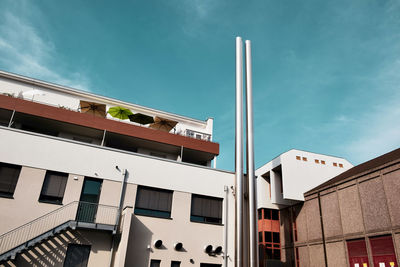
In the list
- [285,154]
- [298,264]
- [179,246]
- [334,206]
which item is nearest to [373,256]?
[334,206]

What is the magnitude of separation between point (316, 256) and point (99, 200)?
1773 centimetres

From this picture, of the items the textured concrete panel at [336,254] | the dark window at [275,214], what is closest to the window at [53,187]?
the textured concrete panel at [336,254]

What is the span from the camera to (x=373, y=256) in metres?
18.7

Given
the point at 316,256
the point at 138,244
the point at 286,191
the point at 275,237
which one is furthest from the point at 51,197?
the point at 275,237

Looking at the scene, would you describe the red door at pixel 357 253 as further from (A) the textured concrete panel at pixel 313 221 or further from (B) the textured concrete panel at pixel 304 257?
(B) the textured concrete panel at pixel 304 257

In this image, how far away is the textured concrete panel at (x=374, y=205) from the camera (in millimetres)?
18203

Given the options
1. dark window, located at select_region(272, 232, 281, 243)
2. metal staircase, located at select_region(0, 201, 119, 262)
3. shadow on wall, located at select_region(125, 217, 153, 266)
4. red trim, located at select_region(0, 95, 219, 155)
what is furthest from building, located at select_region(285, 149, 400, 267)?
metal staircase, located at select_region(0, 201, 119, 262)

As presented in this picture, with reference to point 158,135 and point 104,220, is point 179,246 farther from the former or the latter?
point 158,135

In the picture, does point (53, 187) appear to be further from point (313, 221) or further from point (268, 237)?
point (313, 221)

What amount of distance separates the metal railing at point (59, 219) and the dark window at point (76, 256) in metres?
1.34

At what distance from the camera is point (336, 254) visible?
21.8 meters

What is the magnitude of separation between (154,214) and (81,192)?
14.3ft

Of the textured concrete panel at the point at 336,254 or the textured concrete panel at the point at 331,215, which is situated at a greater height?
the textured concrete panel at the point at 331,215

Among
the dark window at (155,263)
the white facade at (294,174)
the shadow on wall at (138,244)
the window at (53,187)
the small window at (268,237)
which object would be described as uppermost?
the white facade at (294,174)
